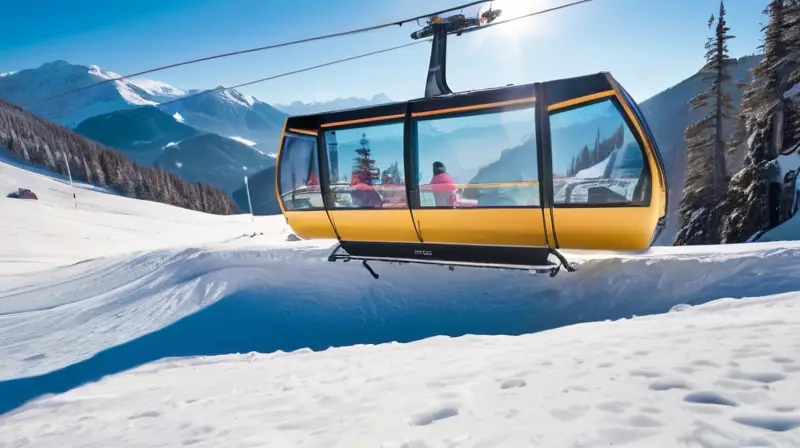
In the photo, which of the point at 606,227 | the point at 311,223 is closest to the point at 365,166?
the point at 311,223

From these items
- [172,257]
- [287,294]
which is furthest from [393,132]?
[172,257]

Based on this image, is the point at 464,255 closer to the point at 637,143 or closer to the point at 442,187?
the point at 442,187

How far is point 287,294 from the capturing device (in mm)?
8797

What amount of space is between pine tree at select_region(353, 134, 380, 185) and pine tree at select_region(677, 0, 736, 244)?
2028cm

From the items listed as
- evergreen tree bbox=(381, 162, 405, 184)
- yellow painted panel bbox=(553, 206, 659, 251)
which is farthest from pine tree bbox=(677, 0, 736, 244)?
evergreen tree bbox=(381, 162, 405, 184)

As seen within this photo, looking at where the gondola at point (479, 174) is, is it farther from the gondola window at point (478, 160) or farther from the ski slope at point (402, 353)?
the ski slope at point (402, 353)

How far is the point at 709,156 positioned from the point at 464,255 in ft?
70.0

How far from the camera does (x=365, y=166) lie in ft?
26.0

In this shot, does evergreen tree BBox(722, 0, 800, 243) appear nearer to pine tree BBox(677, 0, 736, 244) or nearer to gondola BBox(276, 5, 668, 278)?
pine tree BBox(677, 0, 736, 244)

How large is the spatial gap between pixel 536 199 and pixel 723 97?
21.2 m

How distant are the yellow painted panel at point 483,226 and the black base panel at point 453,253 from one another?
0.12m

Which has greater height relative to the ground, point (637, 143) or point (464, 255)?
point (637, 143)

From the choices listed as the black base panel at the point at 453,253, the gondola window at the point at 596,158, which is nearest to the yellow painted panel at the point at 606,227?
the gondola window at the point at 596,158

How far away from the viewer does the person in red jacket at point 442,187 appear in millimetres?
7082
